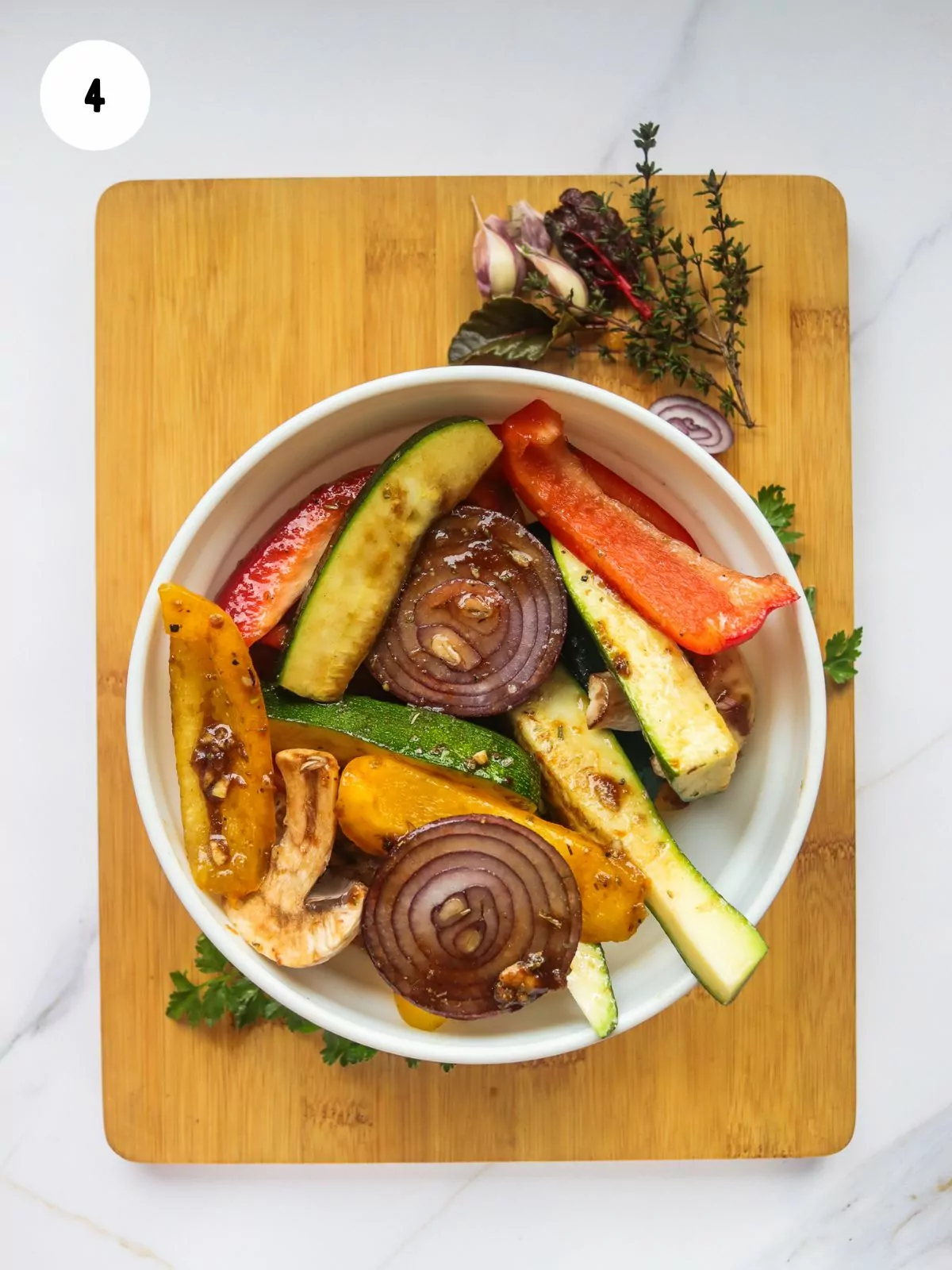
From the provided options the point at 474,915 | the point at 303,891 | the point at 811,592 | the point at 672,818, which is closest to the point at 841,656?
the point at 811,592

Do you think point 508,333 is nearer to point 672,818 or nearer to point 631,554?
point 631,554

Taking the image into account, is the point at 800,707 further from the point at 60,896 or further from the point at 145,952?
the point at 60,896

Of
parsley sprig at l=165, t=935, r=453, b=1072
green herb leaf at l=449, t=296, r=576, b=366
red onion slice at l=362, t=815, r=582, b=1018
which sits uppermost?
green herb leaf at l=449, t=296, r=576, b=366

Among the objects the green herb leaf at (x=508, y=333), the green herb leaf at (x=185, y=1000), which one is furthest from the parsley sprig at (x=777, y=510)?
the green herb leaf at (x=185, y=1000)

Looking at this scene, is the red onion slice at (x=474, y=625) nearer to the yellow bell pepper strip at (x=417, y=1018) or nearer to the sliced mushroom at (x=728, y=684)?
the sliced mushroom at (x=728, y=684)

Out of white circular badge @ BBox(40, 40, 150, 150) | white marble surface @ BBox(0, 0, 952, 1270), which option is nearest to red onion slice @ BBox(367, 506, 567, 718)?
white marble surface @ BBox(0, 0, 952, 1270)

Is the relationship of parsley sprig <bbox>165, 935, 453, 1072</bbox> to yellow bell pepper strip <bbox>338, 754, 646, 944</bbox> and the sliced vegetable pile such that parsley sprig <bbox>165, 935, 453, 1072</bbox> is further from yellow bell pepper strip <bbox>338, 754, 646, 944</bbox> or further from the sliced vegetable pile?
yellow bell pepper strip <bbox>338, 754, 646, 944</bbox>

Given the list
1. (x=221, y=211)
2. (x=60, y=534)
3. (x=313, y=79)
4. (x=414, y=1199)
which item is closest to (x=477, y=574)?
(x=221, y=211)
